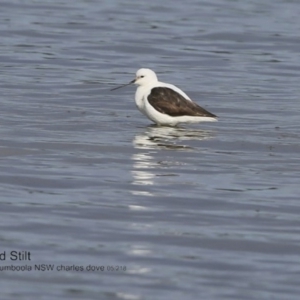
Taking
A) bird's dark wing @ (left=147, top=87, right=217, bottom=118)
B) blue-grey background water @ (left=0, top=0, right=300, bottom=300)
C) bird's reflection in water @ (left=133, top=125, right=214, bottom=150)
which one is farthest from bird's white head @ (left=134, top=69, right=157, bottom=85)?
bird's reflection in water @ (left=133, top=125, right=214, bottom=150)

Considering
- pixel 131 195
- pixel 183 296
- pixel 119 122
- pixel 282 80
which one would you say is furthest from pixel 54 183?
pixel 282 80

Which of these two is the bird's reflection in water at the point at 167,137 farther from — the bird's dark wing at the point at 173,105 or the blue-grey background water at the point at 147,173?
the bird's dark wing at the point at 173,105

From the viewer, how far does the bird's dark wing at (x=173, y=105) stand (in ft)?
44.6

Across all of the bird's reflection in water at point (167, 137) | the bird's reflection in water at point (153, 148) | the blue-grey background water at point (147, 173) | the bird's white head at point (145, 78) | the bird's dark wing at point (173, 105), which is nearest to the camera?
the blue-grey background water at point (147, 173)

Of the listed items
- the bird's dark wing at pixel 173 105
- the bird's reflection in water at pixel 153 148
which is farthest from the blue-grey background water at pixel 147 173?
the bird's dark wing at pixel 173 105

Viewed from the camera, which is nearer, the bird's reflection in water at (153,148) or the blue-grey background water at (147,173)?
the blue-grey background water at (147,173)

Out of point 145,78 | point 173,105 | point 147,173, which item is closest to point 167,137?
point 173,105

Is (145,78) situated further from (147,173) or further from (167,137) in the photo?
(147,173)

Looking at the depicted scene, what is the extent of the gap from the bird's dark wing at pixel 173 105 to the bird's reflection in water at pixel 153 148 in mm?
209

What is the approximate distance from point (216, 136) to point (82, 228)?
185 inches

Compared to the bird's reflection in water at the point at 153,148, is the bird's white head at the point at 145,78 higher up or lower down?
higher up

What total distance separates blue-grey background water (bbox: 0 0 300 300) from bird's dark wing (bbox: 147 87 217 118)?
0.22 metres

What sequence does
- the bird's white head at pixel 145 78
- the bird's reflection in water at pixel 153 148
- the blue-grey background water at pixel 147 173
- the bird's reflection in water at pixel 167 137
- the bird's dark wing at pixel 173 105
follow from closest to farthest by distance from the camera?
1. the blue-grey background water at pixel 147 173
2. the bird's reflection in water at pixel 153 148
3. the bird's reflection in water at pixel 167 137
4. the bird's dark wing at pixel 173 105
5. the bird's white head at pixel 145 78

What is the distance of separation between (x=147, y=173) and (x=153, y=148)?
153 centimetres
